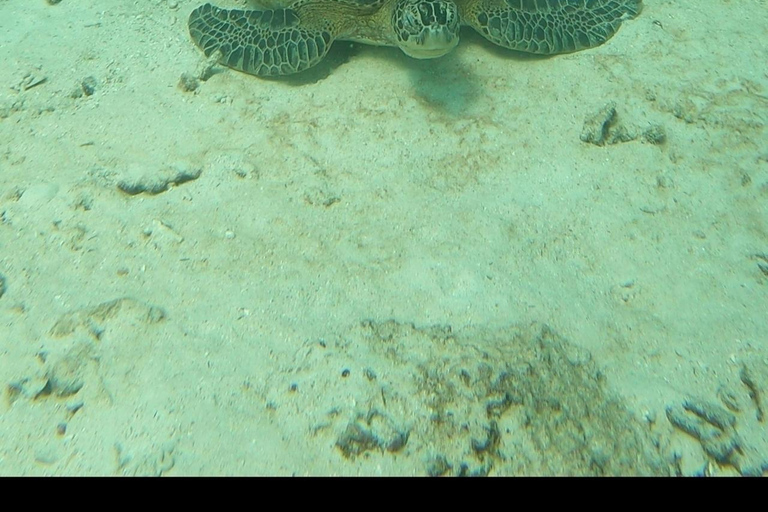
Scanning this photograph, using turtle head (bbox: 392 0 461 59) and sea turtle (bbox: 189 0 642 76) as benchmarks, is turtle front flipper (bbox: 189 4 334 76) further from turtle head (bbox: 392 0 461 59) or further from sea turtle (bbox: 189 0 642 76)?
turtle head (bbox: 392 0 461 59)

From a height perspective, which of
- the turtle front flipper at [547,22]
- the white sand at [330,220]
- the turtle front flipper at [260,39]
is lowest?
the white sand at [330,220]

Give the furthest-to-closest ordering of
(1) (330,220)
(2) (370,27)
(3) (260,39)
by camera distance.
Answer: (2) (370,27)
(3) (260,39)
(1) (330,220)

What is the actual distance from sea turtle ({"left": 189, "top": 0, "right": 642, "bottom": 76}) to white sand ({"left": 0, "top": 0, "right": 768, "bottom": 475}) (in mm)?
149

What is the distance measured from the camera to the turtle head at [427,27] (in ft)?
11.0

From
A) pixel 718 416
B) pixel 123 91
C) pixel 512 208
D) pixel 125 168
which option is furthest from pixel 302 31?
pixel 718 416

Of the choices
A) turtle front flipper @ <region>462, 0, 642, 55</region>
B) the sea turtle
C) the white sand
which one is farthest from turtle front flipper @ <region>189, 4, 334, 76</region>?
turtle front flipper @ <region>462, 0, 642, 55</region>

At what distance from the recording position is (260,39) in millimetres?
3758

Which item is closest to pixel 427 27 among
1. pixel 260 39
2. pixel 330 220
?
pixel 260 39

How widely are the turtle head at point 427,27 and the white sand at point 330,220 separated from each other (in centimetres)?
29

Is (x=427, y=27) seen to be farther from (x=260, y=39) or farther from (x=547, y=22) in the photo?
(x=260, y=39)

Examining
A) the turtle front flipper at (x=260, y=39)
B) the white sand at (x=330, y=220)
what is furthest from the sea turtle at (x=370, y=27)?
the white sand at (x=330, y=220)

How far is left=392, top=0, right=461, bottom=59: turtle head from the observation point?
3355 mm

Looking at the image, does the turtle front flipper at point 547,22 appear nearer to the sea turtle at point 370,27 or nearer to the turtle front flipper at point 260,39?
the sea turtle at point 370,27

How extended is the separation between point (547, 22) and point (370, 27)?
1505 mm
